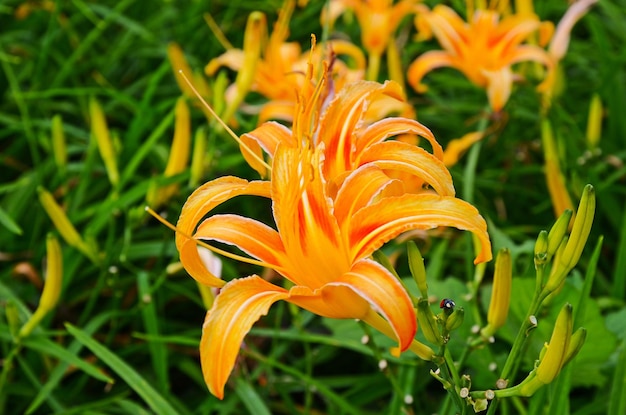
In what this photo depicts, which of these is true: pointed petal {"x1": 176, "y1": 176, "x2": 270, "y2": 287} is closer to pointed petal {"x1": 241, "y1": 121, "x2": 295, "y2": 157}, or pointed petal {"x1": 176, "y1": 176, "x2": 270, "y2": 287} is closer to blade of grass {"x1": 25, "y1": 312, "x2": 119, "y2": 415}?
pointed petal {"x1": 241, "y1": 121, "x2": 295, "y2": 157}

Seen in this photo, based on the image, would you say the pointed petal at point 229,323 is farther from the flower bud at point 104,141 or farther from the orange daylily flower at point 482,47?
the orange daylily flower at point 482,47

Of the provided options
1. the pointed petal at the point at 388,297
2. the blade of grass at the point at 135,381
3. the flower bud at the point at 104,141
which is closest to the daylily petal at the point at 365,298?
the pointed petal at the point at 388,297

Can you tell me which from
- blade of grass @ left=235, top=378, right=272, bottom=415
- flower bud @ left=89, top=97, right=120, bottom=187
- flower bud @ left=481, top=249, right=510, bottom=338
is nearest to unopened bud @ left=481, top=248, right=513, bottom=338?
flower bud @ left=481, top=249, right=510, bottom=338

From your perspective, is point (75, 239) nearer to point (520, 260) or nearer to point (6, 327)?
point (6, 327)

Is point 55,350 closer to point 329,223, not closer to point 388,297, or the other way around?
point 329,223

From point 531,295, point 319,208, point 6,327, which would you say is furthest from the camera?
point 6,327

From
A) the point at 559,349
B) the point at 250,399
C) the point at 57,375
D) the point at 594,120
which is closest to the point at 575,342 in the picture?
the point at 559,349

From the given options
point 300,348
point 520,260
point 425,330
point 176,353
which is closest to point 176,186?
point 176,353
